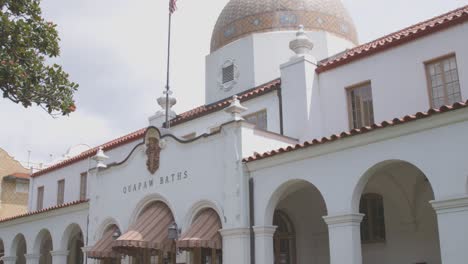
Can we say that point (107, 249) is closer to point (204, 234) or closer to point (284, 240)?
point (204, 234)

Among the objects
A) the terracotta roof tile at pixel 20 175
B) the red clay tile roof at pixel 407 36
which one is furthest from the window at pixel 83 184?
the red clay tile roof at pixel 407 36

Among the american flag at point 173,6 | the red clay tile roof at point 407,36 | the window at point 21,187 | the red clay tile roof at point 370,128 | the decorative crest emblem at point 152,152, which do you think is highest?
the american flag at point 173,6

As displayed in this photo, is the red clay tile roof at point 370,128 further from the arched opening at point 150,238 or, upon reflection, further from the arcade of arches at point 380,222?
the arched opening at point 150,238

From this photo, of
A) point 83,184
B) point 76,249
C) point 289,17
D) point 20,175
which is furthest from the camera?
point 20,175

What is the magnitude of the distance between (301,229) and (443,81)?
550cm

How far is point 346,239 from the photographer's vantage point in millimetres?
11969

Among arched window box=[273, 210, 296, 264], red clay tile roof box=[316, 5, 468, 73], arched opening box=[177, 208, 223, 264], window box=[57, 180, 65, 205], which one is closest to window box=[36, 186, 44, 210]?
window box=[57, 180, 65, 205]

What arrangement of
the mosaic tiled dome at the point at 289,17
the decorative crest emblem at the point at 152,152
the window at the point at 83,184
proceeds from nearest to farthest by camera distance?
the decorative crest emblem at the point at 152,152, the mosaic tiled dome at the point at 289,17, the window at the point at 83,184

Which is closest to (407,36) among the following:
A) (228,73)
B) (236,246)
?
(236,246)

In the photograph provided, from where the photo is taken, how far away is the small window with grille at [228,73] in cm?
2243

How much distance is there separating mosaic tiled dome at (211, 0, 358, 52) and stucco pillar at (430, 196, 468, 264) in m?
12.2

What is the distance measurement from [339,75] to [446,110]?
6.29 metres

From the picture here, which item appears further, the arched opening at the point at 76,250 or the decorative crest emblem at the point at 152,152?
the arched opening at the point at 76,250

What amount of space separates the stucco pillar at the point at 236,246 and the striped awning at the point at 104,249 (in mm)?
4978
